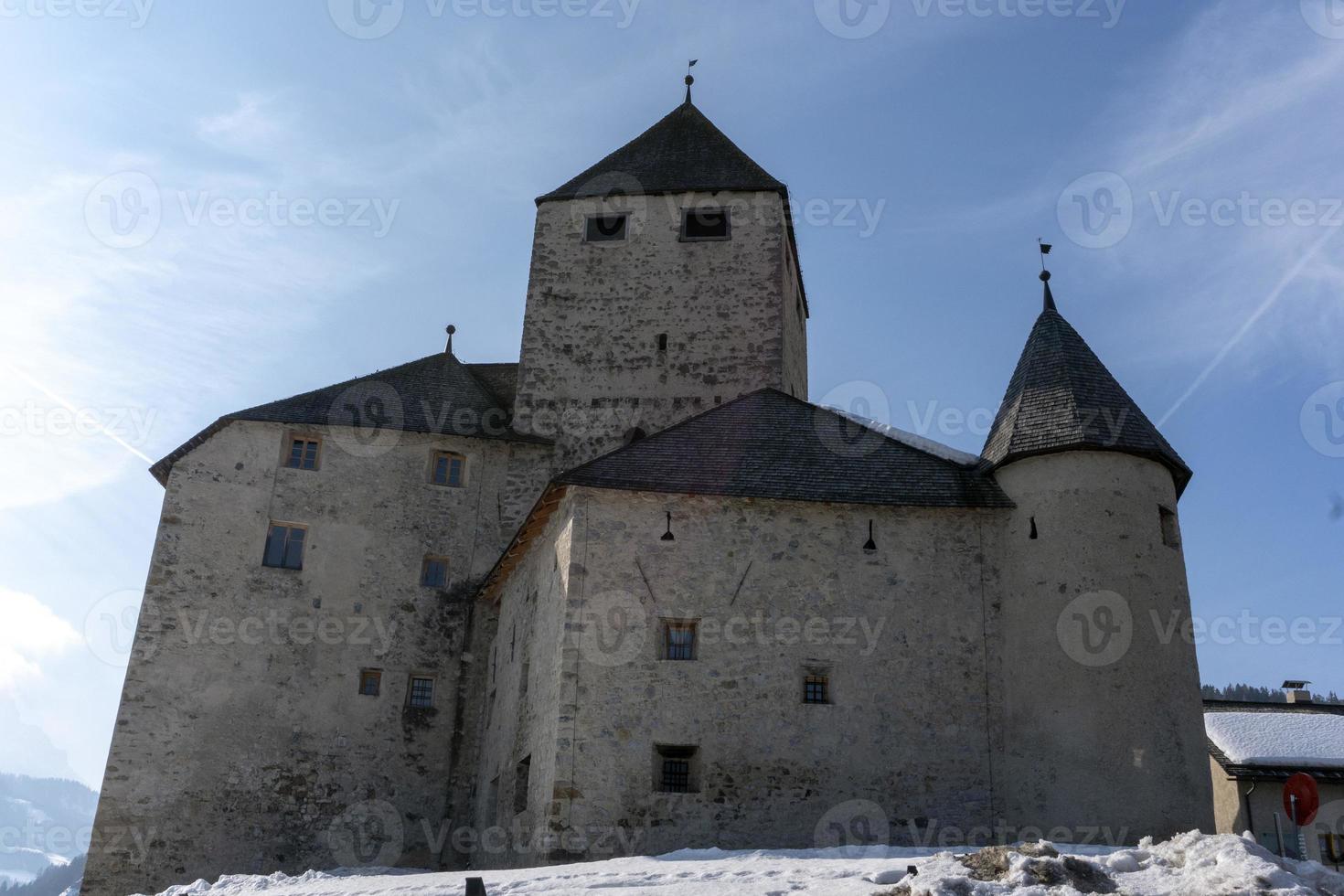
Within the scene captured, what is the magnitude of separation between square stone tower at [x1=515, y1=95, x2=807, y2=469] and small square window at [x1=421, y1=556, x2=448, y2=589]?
138 inches

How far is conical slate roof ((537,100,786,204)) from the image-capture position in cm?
2945

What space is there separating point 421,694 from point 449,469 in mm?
5050

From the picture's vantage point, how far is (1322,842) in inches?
960

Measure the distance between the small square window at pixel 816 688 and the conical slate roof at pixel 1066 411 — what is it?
465cm

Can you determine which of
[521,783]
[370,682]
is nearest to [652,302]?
[370,682]

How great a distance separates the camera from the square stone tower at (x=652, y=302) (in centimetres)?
2791

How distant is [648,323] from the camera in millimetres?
28547

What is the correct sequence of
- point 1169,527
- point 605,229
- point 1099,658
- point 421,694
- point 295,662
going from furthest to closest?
1. point 605,229
2. point 421,694
3. point 295,662
4. point 1169,527
5. point 1099,658

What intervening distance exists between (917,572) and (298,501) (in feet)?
45.7

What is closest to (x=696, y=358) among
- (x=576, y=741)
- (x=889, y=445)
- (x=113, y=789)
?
(x=889, y=445)

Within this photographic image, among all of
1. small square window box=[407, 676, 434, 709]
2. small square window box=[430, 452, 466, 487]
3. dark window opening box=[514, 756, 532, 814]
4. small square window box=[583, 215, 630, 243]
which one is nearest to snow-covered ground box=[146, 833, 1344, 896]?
dark window opening box=[514, 756, 532, 814]

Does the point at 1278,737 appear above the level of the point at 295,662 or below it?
below

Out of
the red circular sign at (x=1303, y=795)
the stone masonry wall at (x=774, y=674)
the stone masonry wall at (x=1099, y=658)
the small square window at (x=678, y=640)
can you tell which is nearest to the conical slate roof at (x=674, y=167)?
the stone masonry wall at (x=774, y=674)

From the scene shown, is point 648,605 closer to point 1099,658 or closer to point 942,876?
point 1099,658
